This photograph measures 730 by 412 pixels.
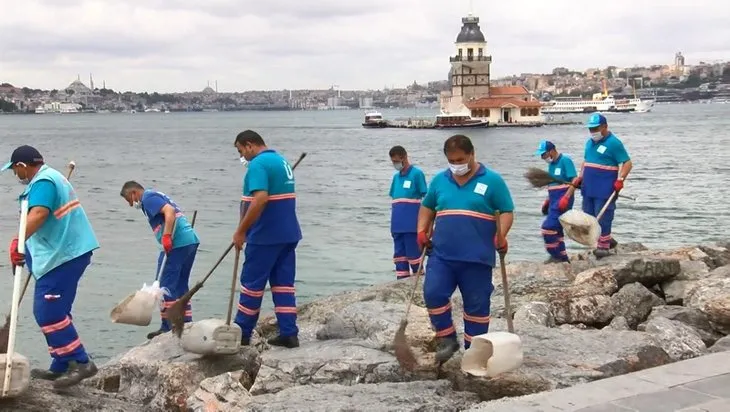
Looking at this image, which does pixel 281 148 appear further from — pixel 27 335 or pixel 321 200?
pixel 27 335

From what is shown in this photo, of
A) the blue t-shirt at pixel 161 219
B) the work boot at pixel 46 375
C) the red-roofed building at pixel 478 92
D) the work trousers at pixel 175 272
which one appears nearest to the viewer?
the work boot at pixel 46 375

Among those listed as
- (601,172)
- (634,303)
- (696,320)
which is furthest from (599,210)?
(696,320)

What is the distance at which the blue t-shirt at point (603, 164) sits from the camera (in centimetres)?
1063

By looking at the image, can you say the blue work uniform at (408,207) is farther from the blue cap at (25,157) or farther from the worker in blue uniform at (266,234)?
the blue cap at (25,157)

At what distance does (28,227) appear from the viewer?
6156 millimetres

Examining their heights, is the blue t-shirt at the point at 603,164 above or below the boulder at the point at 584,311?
above

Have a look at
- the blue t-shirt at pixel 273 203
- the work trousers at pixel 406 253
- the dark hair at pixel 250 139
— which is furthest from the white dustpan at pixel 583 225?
the dark hair at pixel 250 139

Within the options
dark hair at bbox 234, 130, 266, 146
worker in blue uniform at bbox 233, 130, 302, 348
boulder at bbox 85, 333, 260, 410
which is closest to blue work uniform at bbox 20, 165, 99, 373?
boulder at bbox 85, 333, 260, 410

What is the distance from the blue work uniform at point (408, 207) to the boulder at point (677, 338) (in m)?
4.37

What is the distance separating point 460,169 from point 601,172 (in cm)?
499

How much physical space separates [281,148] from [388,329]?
221 ft

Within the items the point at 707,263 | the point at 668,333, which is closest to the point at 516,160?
the point at 707,263

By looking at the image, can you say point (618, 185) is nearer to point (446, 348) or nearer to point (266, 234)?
point (446, 348)

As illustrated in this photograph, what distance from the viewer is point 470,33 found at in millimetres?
116438
